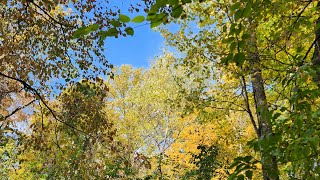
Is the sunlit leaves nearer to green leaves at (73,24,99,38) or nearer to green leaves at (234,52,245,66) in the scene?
green leaves at (73,24,99,38)

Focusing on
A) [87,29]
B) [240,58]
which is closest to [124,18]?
[87,29]

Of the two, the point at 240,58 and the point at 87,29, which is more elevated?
the point at 240,58

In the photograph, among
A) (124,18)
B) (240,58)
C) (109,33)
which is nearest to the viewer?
(124,18)

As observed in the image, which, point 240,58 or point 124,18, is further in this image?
point 240,58

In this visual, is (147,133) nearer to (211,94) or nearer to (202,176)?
(202,176)

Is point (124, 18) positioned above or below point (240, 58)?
below

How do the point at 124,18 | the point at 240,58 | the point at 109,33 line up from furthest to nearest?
1. the point at 240,58
2. the point at 109,33
3. the point at 124,18

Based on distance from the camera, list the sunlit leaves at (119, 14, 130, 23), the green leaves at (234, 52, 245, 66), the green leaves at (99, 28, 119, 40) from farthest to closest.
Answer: the green leaves at (234, 52, 245, 66) → the green leaves at (99, 28, 119, 40) → the sunlit leaves at (119, 14, 130, 23)

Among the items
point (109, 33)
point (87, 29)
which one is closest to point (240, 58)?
point (109, 33)

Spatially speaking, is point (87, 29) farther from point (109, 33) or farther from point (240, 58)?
point (240, 58)

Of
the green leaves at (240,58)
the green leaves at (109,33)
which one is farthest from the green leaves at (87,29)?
the green leaves at (240,58)

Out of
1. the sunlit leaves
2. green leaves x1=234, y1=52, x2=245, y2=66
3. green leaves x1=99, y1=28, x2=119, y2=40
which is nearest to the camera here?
the sunlit leaves

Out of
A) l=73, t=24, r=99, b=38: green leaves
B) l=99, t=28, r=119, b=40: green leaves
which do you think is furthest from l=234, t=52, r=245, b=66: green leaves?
l=73, t=24, r=99, b=38: green leaves

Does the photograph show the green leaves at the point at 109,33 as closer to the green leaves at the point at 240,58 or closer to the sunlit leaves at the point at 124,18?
the sunlit leaves at the point at 124,18
